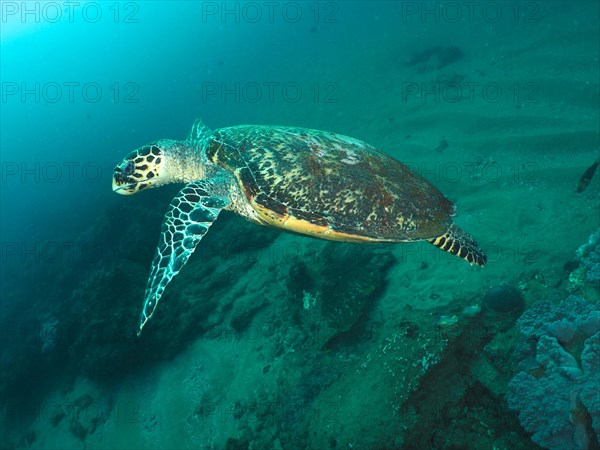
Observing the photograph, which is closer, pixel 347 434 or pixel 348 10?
pixel 347 434

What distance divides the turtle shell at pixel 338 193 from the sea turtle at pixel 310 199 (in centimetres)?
1

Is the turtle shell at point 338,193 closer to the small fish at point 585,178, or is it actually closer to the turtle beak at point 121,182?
the turtle beak at point 121,182

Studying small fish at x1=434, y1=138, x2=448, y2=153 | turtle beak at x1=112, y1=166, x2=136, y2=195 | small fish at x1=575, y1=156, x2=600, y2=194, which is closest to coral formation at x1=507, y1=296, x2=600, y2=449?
small fish at x1=575, y1=156, x2=600, y2=194

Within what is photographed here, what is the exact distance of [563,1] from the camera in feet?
51.1

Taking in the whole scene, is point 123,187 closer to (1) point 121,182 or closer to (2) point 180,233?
(1) point 121,182

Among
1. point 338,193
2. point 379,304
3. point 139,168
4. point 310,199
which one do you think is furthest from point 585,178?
point 139,168

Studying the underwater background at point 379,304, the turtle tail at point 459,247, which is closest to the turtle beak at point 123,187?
the underwater background at point 379,304

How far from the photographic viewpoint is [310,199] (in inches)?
138

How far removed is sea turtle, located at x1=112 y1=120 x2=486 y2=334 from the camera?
3.39 meters

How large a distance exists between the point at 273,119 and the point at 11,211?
81.7 ft

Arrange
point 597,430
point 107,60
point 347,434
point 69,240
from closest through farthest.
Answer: point 597,430
point 347,434
point 69,240
point 107,60

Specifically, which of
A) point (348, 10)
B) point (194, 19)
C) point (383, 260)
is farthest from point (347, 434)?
point (194, 19)

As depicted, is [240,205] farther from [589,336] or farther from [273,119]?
[273,119]

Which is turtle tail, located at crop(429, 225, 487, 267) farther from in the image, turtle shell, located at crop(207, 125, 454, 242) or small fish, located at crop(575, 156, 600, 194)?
small fish, located at crop(575, 156, 600, 194)
